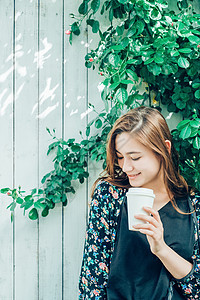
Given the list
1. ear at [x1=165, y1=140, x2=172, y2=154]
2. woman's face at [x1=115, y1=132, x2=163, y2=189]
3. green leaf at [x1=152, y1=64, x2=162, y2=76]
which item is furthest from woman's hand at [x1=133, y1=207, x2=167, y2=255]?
green leaf at [x1=152, y1=64, x2=162, y2=76]

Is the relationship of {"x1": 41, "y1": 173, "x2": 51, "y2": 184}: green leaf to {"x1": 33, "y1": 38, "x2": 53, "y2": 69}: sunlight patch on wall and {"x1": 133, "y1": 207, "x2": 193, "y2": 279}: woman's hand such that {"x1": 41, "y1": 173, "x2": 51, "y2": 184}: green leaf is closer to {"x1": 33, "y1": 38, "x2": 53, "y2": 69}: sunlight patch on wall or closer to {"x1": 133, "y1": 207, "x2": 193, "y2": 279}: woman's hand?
{"x1": 33, "y1": 38, "x2": 53, "y2": 69}: sunlight patch on wall

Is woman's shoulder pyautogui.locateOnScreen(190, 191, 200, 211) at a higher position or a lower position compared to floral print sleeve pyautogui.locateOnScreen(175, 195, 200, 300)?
higher

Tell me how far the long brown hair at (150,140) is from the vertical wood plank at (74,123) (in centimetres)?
41

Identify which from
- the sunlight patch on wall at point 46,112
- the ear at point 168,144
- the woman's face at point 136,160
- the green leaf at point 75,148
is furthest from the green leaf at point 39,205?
the ear at point 168,144

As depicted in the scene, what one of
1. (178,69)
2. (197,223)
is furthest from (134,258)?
(178,69)

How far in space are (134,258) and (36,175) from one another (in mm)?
681

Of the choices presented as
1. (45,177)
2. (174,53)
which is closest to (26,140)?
(45,177)

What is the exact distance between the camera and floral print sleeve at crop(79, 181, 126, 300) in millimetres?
1388

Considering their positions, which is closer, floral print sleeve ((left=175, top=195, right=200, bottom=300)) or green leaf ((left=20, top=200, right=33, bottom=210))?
floral print sleeve ((left=175, top=195, right=200, bottom=300))

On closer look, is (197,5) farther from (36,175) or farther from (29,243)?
(29,243)

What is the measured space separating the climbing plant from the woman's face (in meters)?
0.19

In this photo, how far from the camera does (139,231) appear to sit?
→ 132 cm

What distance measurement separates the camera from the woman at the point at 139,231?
4.28 ft

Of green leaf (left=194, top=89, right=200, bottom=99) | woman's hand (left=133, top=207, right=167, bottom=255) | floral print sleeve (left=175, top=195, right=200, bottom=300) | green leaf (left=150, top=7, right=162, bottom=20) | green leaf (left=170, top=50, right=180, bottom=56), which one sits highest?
green leaf (left=150, top=7, right=162, bottom=20)
